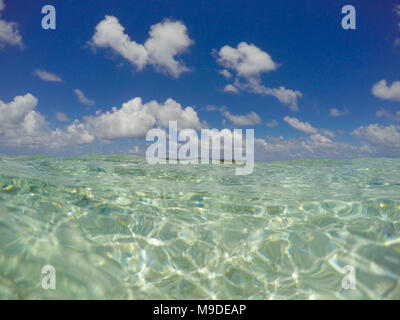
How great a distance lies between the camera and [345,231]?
4.55 metres

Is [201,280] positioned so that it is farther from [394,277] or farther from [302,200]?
[302,200]

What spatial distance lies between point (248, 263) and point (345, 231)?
2346mm

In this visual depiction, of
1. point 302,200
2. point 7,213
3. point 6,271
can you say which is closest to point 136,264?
point 6,271

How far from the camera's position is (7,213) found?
4.43 metres

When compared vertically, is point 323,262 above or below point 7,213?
below

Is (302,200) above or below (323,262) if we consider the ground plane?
above

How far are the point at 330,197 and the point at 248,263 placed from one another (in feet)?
15.3

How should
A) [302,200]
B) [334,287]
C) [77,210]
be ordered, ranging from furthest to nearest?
[302,200], [77,210], [334,287]

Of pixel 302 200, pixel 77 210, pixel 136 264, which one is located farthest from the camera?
pixel 302 200
